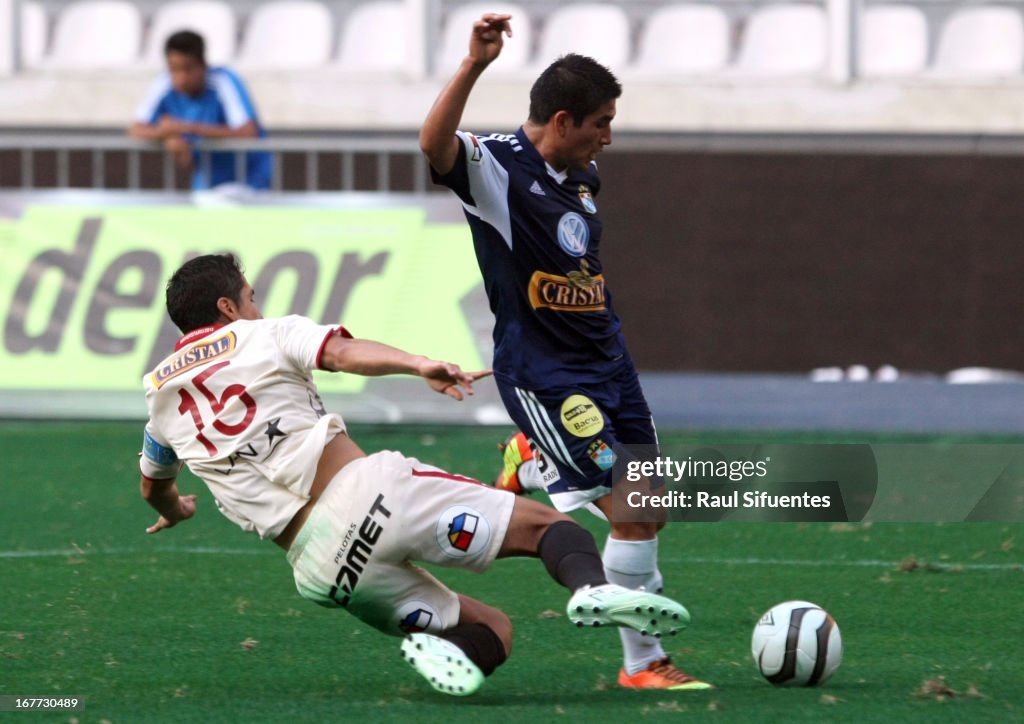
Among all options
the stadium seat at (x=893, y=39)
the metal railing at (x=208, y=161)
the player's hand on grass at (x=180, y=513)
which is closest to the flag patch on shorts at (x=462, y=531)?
the player's hand on grass at (x=180, y=513)

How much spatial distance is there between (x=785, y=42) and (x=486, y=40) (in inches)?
455

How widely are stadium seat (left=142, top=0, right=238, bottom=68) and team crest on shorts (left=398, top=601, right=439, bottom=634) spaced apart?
12068mm

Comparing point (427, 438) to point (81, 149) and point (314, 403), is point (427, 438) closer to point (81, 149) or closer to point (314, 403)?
point (81, 149)

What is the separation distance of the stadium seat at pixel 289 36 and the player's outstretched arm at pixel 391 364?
11.9m

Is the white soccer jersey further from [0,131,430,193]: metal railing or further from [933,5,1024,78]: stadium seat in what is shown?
[933,5,1024,78]: stadium seat

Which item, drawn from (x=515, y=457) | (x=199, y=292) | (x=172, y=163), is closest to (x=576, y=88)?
(x=199, y=292)

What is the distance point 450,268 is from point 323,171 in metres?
1.49

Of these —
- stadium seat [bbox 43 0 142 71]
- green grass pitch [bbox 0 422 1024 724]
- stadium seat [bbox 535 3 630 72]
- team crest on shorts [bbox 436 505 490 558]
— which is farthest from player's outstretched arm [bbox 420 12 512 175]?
stadium seat [bbox 43 0 142 71]

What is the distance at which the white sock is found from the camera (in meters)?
5.14

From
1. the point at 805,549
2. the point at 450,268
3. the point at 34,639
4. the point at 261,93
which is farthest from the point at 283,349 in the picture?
the point at 261,93

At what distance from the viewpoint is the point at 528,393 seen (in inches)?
211

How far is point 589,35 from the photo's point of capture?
16.1 m

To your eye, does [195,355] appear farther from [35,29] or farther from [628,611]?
[35,29]

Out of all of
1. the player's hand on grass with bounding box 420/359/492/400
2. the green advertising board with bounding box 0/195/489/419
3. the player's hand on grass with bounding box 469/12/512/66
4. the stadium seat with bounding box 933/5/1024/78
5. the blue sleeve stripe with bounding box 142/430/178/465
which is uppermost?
the player's hand on grass with bounding box 469/12/512/66
